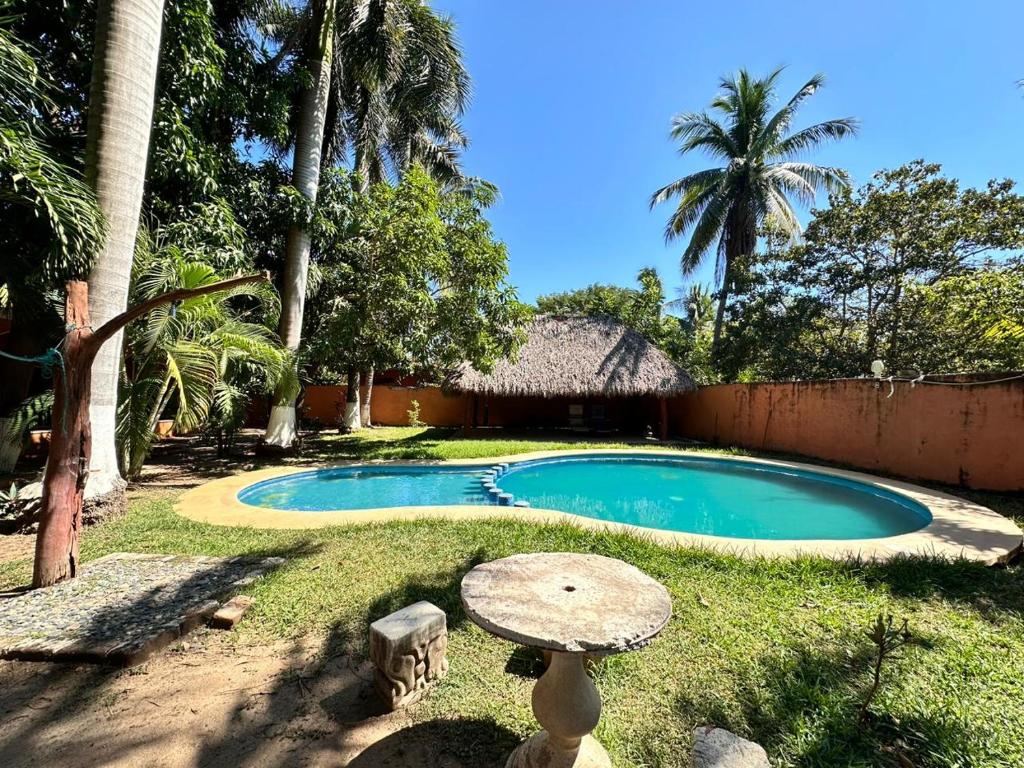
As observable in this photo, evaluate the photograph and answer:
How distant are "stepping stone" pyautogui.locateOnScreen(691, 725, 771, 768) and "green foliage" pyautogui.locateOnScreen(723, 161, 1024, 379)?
9.60 metres

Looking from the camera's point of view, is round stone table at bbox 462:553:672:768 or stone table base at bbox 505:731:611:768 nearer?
round stone table at bbox 462:553:672:768

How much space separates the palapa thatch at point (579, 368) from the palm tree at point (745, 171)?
8.78 ft

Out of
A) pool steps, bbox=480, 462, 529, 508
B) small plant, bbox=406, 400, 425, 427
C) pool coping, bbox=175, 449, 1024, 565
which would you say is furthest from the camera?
small plant, bbox=406, 400, 425, 427

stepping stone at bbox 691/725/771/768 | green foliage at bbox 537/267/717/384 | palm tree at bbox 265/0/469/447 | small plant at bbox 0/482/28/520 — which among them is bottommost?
small plant at bbox 0/482/28/520

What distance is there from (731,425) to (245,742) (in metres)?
13.1

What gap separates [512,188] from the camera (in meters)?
17.0

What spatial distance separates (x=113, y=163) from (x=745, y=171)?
53.0ft

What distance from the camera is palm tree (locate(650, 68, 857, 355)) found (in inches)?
547

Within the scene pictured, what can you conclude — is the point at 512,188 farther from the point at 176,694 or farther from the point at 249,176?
the point at 176,694

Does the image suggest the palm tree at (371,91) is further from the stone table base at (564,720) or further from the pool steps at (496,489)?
the stone table base at (564,720)

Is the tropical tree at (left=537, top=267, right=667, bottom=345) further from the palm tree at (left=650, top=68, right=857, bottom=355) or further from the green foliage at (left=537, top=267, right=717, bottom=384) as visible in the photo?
the palm tree at (left=650, top=68, right=857, bottom=355)

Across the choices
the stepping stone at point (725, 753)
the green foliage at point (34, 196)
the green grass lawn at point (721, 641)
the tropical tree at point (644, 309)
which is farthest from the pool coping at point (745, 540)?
the tropical tree at point (644, 309)

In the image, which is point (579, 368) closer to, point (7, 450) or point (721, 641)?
point (721, 641)

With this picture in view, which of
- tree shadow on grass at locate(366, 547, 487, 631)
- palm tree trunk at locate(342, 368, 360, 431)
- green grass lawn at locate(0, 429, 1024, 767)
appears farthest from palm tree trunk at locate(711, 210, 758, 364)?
tree shadow on grass at locate(366, 547, 487, 631)
